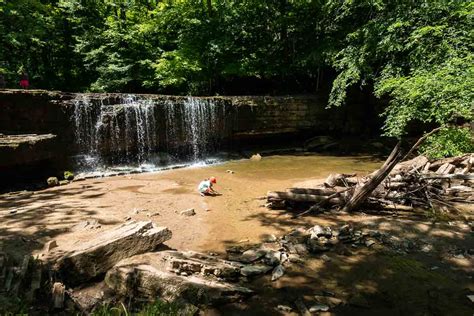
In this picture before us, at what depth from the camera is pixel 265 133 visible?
15555 millimetres

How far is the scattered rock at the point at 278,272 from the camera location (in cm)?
411

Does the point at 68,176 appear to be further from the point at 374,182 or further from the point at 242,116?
the point at 374,182

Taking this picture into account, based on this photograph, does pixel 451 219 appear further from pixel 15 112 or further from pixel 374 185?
pixel 15 112

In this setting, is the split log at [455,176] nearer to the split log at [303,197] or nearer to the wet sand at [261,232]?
the wet sand at [261,232]

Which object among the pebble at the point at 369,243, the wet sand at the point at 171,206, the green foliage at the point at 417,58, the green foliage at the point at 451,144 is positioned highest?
the green foliage at the point at 417,58

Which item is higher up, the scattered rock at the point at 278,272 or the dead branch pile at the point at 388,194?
the dead branch pile at the point at 388,194

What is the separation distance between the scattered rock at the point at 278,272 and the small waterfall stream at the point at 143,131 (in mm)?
9098

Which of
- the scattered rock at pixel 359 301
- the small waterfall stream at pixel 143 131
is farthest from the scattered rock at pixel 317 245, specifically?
the small waterfall stream at pixel 143 131

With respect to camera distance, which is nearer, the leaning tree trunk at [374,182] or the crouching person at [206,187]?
the leaning tree trunk at [374,182]

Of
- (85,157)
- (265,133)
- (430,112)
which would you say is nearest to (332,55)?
(265,133)

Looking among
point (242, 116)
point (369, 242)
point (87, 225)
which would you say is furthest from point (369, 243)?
point (242, 116)

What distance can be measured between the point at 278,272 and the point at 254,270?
0.30 m

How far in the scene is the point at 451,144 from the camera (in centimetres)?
947

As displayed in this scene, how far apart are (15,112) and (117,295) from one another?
9.75 metres
